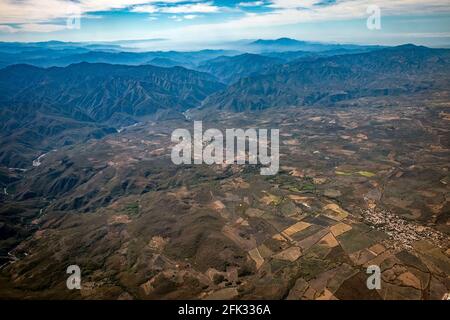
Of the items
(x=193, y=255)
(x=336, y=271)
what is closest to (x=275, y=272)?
(x=336, y=271)

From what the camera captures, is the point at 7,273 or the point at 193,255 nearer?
the point at 193,255

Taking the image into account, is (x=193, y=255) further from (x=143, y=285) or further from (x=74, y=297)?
(x=74, y=297)
